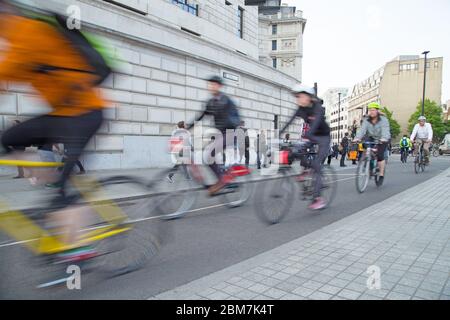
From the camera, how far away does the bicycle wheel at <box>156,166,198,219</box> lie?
4297mm

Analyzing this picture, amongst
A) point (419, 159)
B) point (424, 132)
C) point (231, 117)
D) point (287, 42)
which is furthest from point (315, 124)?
point (287, 42)

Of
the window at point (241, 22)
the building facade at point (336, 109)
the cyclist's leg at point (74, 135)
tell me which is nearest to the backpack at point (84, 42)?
the cyclist's leg at point (74, 135)

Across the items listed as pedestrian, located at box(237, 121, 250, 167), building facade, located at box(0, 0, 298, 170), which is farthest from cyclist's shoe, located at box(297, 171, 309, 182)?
building facade, located at box(0, 0, 298, 170)

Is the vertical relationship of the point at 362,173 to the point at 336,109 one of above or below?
below

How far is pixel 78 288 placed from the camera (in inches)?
107

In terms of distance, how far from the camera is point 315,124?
5.32 metres

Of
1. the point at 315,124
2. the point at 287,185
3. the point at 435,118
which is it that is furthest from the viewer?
the point at 435,118

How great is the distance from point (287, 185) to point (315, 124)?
3.67ft

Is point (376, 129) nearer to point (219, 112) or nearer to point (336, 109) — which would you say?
point (219, 112)

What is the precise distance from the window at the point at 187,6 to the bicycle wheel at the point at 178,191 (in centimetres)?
1676

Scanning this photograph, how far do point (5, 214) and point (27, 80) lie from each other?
3.28 ft

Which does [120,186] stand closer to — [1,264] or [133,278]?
[133,278]

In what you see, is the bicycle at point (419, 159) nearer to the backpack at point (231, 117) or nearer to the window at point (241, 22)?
the backpack at point (231, 117)

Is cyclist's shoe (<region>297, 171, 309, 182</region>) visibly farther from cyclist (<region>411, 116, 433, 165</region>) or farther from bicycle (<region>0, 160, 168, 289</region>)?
cyclist (<region>411, 116, 433, 165</region>)
